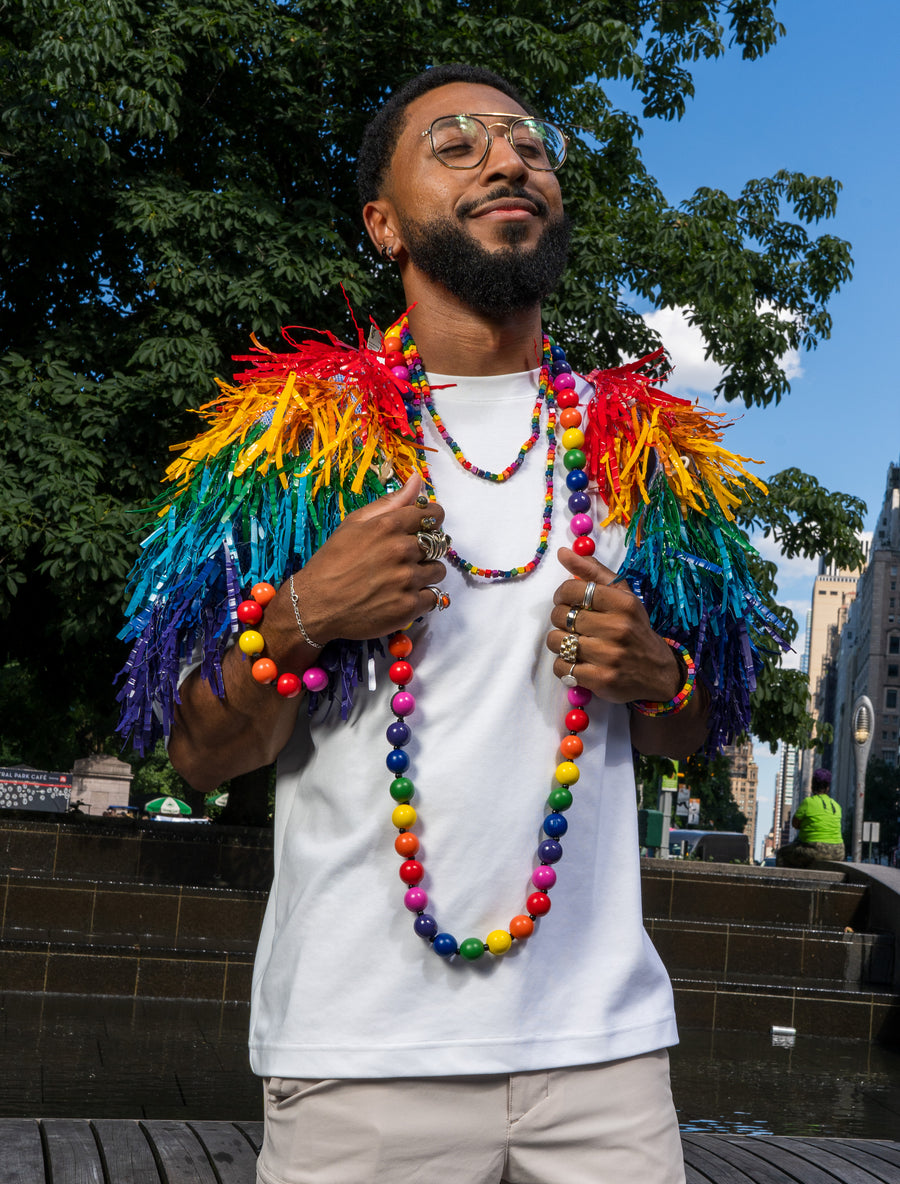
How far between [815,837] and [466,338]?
1278cm

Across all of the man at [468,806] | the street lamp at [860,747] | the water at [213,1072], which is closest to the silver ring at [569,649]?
the man at [468,806]

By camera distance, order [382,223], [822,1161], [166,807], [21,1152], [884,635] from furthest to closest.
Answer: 1. [884,635]
2. [166,807]
3. [822,1161]
4. [21,1152]
5. [382,223]

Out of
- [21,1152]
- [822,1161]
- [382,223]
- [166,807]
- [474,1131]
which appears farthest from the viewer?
[166,807]

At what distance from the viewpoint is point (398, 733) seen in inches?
64.6

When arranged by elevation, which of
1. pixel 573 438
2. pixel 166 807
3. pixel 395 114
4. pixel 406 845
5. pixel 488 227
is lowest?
pixel 166 807

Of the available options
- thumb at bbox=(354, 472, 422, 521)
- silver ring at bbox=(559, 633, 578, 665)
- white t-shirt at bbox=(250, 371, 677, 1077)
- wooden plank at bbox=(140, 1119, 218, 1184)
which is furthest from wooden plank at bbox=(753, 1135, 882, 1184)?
thumb at bbox=(354, 472, 422, 521)

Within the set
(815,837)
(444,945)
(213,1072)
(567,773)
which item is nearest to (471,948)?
(444,945)

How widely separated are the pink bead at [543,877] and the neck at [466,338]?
76 centimetres

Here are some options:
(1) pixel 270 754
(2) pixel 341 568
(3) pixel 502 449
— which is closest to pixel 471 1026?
(1) pixel 270 754

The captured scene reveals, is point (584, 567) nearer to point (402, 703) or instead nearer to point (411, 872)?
point (402, 703)

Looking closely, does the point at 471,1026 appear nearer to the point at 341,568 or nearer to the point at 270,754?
the point at 270,754

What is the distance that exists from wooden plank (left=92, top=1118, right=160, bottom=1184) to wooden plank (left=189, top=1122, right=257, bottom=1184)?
153mm

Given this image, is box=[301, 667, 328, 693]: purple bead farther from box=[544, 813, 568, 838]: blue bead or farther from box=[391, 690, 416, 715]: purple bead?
box=[544, 813, 568, 838]: blue bead

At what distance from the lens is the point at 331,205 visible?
33.3 feet
